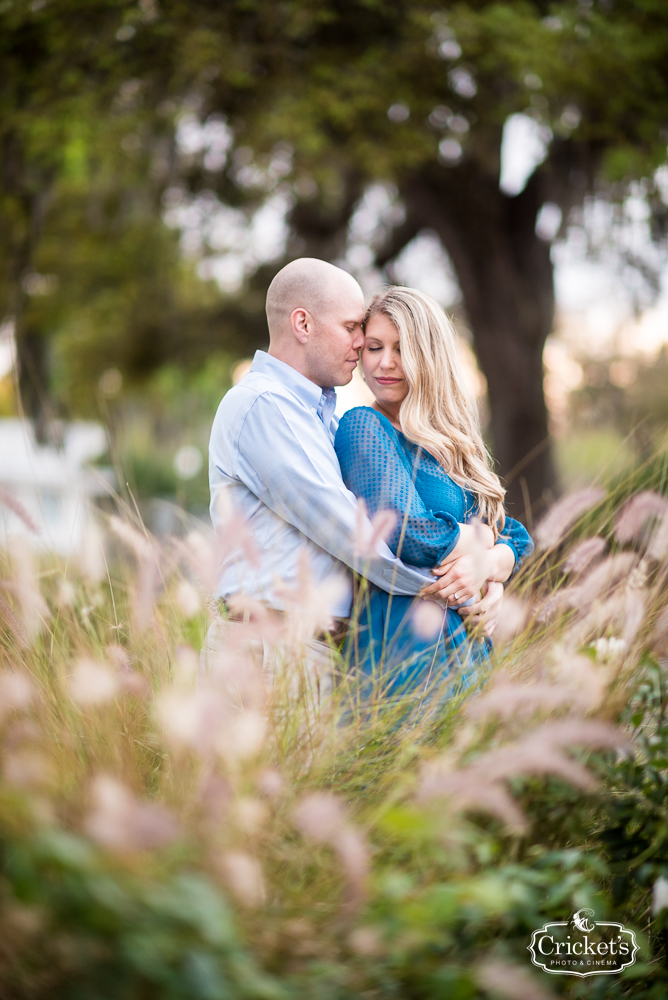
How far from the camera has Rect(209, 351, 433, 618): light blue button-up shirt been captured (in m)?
2.58

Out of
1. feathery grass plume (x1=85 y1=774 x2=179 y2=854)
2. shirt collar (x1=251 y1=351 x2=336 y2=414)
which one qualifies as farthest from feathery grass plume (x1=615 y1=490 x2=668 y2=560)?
feathery grass plume (x1=85 y1=774 x2=179 y2=854)

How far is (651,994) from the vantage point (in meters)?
1.99

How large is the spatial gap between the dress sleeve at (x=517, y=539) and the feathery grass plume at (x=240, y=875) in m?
1.75

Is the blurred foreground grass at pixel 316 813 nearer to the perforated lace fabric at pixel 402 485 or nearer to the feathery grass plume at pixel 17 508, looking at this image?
the feathery grass plume at pixel 17 508

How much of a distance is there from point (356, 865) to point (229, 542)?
2.76ft

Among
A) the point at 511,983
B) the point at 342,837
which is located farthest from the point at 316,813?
the point at 511,983

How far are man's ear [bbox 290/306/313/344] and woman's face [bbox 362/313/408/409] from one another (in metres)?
0.23

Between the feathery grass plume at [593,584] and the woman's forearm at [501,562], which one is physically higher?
the woman's forearm at [501,562]

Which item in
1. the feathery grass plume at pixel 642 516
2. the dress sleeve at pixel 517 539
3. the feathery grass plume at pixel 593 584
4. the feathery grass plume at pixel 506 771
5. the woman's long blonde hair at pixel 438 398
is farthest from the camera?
the dress sleeve at pixel 517 539

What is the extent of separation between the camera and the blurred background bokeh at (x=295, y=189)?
21.0 feet

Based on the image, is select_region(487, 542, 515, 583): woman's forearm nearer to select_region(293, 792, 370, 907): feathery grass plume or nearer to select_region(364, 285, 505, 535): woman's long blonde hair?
select_region(364, 285, 505, 535): woman's long blonde hair

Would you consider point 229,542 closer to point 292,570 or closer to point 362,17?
point 292,570

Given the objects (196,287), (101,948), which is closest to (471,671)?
(101,948)

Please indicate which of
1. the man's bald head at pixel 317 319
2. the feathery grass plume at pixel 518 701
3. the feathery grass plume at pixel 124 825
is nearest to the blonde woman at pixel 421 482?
the man's bald head at pixel 317 319
